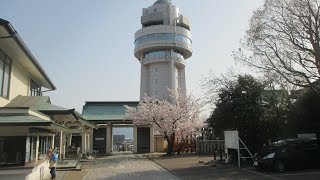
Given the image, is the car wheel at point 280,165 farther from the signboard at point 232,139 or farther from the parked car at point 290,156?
the signboard at point 232,139

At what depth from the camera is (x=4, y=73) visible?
1445 cm

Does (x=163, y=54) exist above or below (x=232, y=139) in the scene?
above

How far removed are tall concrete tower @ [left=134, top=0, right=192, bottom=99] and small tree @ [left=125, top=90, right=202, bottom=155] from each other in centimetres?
1910

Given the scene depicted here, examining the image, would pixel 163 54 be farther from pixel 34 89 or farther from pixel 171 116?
pixel 34 89

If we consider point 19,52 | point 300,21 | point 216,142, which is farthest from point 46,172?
point 216,142

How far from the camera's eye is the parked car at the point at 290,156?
1617 centimetres

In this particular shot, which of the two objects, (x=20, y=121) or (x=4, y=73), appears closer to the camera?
(x=20, y=121)

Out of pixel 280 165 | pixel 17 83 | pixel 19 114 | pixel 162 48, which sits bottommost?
pixel 280 165

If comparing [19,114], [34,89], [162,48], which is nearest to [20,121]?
[19,114]

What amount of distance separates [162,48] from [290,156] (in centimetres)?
4597

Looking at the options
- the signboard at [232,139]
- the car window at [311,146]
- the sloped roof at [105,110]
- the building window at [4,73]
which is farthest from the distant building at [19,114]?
the sloped roof at [105,110]

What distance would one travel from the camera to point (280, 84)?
20.8 meters

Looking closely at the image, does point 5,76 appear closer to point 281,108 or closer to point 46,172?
point 46,172

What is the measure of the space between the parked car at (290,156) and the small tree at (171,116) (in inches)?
727
